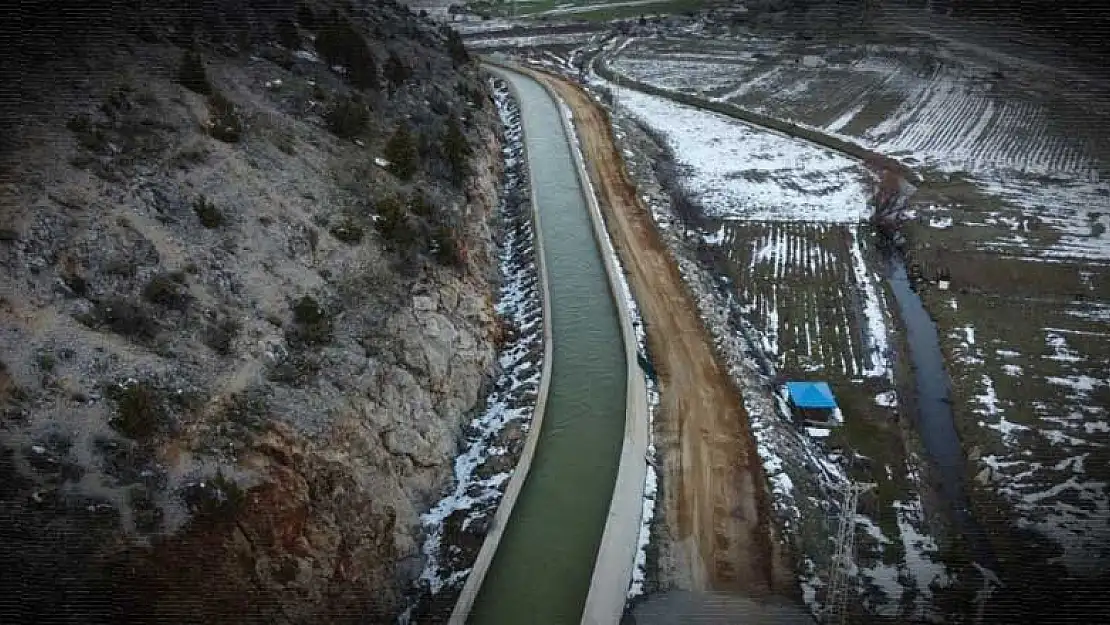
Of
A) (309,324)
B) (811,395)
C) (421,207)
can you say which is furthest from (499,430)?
(811,395)

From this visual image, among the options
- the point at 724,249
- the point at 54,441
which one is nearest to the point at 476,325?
the point at 54,441

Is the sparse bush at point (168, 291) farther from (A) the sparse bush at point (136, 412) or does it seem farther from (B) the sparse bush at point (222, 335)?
(A) the sparse bush at point (136, 412)

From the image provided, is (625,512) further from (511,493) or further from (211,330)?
(211,330)

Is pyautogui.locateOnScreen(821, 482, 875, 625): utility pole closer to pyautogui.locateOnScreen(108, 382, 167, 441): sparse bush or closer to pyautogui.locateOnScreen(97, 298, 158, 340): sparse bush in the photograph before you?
pyautogui.locateOnScreen(108, 382, 167, 441): sparse bush

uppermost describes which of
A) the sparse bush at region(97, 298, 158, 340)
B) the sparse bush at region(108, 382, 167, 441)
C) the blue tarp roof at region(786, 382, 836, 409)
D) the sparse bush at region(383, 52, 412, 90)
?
the sparse bush at region(383, 52, 412, 90)

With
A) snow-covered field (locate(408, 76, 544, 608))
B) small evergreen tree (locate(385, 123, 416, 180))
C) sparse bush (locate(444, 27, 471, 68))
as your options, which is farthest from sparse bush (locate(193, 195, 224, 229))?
sparse bush (locate(444, 27, 471, 68))

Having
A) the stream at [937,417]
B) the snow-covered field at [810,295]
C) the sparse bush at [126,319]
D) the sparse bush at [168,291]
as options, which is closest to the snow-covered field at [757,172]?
the snow-covered field at [810,295]

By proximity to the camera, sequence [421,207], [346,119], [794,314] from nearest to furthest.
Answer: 1. [421,207]
2. [346,119]
3. [794,314]
